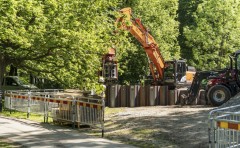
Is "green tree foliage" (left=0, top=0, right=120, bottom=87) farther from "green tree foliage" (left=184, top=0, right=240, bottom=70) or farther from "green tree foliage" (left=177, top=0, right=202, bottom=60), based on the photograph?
"green tree foliage" (left=177, top=0, right=202, bottom=60)

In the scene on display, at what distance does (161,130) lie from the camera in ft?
44.1

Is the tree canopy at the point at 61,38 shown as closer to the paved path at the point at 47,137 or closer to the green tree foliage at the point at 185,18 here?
the paved path at the point at 47,137

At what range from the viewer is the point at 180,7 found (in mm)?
52719

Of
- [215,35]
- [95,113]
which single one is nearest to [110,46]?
[95,113]

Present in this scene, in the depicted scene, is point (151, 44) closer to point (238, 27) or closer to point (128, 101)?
point (128, 101)

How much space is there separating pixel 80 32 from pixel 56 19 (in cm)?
141

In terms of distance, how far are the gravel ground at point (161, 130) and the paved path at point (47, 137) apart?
3.16ft

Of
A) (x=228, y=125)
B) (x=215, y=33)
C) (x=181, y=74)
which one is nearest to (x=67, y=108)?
(x=228, y=125)

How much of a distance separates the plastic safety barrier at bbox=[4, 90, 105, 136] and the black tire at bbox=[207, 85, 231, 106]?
30.3ft

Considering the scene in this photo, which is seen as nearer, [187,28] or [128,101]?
[128,101]

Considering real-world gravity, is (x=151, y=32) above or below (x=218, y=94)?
above

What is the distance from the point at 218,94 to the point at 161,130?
9.23 meters

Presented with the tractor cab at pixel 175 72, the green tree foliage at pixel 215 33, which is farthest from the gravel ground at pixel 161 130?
the green tree foliage at pixel 215 33

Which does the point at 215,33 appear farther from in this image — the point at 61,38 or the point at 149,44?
the point at 61,38
